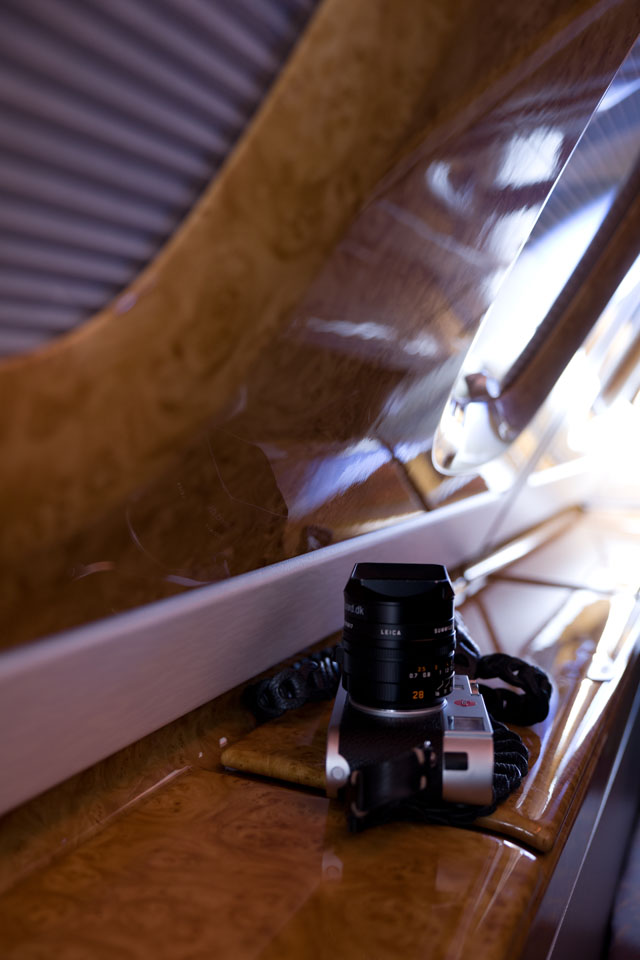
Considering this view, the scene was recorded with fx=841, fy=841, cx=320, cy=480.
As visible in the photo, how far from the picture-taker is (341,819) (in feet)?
2.52

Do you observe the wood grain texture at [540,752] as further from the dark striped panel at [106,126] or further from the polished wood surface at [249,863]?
the dark striped panel at [106,126]

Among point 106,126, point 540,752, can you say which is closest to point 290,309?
point 106,126

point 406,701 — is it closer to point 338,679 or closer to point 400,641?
point 400,641

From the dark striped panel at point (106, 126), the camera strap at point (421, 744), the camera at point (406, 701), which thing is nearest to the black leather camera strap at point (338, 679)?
the camera strap at point (421, 744)

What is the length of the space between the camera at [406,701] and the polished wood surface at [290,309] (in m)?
0.18

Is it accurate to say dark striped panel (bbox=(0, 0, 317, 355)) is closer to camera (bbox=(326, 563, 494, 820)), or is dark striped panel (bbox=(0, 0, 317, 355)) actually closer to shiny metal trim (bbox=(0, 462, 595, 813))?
shiny metal trim (bbox=(0, 462, 595, 813))

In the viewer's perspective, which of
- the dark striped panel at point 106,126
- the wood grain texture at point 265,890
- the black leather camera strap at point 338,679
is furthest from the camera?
the black leather camera strap at point 338,679

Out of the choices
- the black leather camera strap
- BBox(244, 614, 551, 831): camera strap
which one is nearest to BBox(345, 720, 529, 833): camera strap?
BBox(244, 614, 551, 831): camera strap

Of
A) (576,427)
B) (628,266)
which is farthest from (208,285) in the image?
(576,427)

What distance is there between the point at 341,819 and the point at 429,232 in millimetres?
576

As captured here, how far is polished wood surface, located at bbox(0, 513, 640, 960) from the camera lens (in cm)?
60

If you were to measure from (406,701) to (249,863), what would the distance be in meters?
0.20

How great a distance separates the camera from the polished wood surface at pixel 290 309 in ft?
1.74

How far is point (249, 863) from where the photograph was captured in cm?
70
